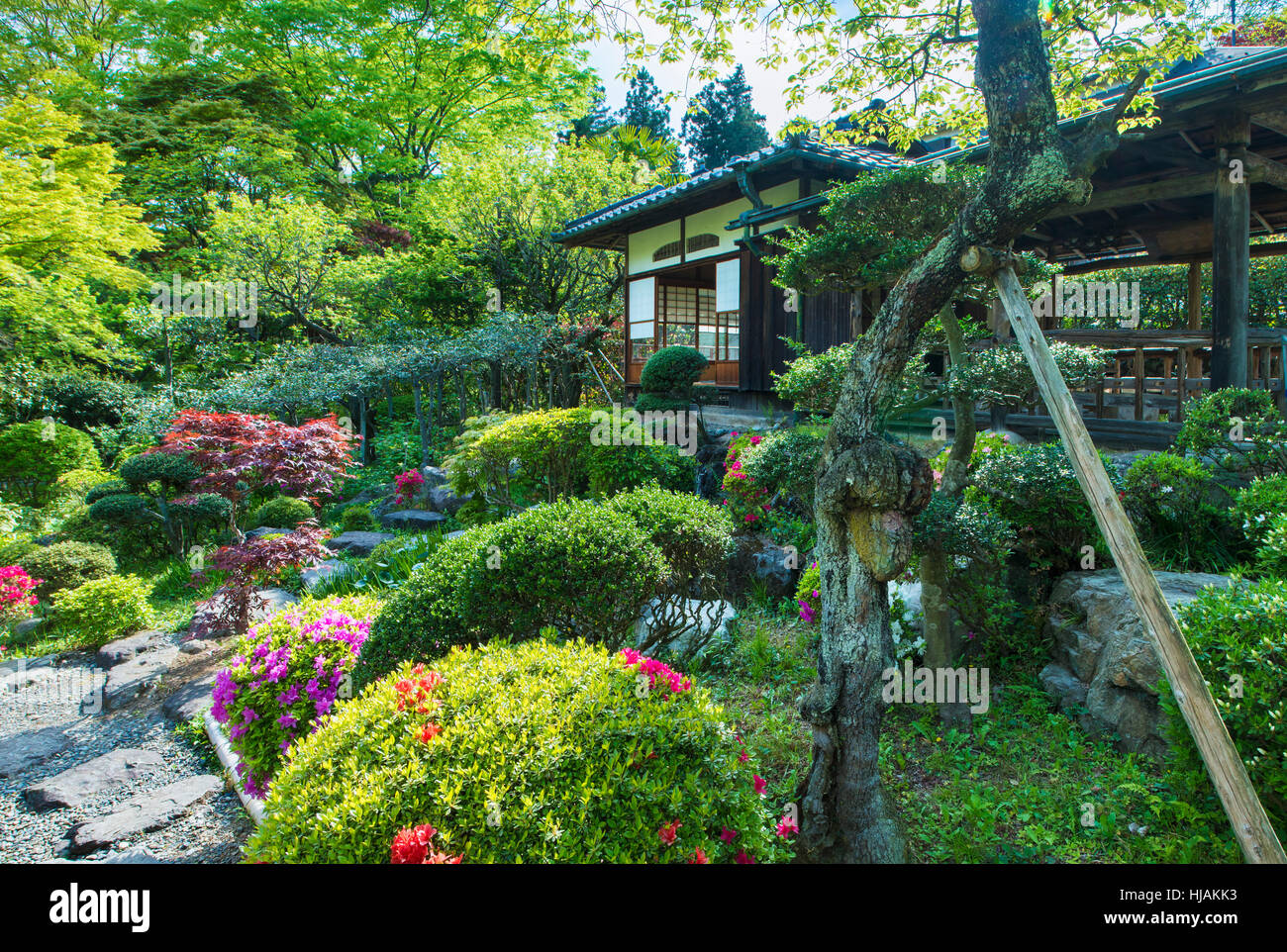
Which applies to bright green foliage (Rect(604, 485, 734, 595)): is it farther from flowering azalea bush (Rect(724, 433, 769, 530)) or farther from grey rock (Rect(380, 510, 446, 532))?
grey rock (Rect(380, 510, 446, 532))

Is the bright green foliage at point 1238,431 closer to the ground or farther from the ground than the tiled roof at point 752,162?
closer to the ground

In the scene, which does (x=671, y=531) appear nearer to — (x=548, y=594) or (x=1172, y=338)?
(x=548, y=594)

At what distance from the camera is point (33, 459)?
13273 mm

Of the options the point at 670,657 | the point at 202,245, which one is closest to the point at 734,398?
the point at 670,657

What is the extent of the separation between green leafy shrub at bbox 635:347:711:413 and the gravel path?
668cm

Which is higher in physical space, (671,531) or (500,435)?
(500,435)

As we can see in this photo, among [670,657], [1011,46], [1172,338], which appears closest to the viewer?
[1011,46]

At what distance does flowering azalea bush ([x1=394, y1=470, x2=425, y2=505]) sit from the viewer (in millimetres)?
10945

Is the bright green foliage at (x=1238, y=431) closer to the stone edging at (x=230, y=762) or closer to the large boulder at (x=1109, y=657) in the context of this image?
the large boulder at (x=1109, y=657)

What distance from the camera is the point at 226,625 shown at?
7117 millimetres

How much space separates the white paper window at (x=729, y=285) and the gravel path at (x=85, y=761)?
10.3 m

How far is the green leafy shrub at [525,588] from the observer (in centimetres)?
374

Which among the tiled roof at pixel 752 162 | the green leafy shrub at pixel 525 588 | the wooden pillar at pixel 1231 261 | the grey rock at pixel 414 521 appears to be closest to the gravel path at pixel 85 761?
the green leafy shrub at pixel 525 588
